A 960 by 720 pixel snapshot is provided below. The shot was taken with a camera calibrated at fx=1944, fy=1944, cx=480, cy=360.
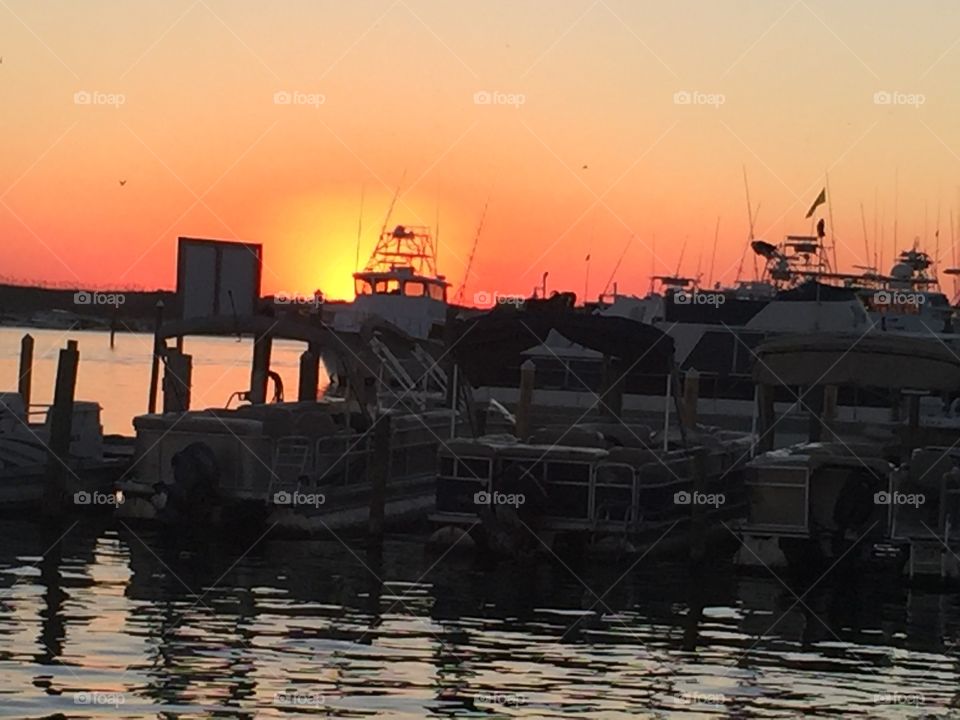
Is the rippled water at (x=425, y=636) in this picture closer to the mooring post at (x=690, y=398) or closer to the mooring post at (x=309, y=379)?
the mooring post at (x=690, y=398)

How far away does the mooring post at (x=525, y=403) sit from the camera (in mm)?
33969

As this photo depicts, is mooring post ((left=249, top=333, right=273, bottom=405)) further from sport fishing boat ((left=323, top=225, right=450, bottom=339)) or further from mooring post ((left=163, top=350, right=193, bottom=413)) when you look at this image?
sport fishing boat ((left=323, top=225, right=450, bottom=339))

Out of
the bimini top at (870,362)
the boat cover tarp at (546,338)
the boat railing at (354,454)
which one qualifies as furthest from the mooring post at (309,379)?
the bimini top at (870,362)

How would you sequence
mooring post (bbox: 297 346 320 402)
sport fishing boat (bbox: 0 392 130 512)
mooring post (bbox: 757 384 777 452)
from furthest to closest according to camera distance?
1. mooring post (bbox: 297 346 320 402)
2. mooring post (bbox: 757 384 777 452)
3. sport fishing boat (bbox: 0 392 130 512)

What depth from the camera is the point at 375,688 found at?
18.4 m

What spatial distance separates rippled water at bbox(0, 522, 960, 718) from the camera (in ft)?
59.3

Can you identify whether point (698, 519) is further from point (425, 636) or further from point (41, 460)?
point (41, 460)

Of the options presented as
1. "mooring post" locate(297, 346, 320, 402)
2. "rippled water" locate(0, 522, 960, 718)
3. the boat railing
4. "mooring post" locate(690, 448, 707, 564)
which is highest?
"mooring post" locate(297, 346, 320, 402)

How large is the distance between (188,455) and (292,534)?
2.00m

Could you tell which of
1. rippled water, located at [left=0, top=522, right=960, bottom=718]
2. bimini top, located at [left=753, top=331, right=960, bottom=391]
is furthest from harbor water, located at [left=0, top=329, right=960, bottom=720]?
bimini top, located at [left=753, top=331, right=960, bottom=391]

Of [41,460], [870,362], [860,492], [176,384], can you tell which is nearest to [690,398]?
[870,362]

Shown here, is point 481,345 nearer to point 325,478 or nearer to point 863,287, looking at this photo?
point 325,478

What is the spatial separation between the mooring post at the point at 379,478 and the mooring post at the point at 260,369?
5.24 metres

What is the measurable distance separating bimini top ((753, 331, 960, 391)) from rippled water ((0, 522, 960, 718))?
389cm
